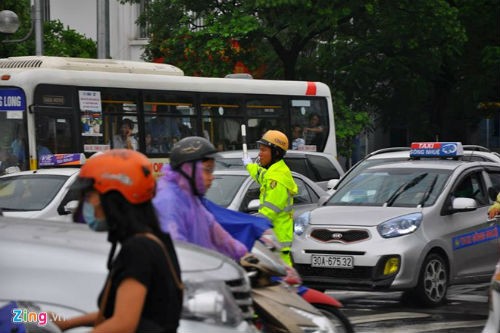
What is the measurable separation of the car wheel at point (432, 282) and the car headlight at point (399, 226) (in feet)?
1.18

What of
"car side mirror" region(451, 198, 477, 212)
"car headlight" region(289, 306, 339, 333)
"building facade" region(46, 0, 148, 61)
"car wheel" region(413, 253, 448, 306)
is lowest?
"car wheel" region(413, 253, 448, 306)

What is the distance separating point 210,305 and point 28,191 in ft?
33.4

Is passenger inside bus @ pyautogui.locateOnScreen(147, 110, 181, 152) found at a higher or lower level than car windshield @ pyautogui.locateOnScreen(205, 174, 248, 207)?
higher

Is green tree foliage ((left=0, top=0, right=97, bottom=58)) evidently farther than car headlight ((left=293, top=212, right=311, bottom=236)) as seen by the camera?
Yes

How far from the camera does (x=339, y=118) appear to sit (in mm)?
31594

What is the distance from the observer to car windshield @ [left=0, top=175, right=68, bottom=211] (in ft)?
46.5

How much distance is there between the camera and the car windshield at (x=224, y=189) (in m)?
13.5

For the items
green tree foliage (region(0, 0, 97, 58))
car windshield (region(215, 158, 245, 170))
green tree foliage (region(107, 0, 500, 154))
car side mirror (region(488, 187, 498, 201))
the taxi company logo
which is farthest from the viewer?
green tree foliage (region(0, 0, 97, 58))

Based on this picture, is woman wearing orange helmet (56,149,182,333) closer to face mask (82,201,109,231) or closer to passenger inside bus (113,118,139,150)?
face mask (82,201,109,231)

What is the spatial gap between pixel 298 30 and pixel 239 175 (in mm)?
16309

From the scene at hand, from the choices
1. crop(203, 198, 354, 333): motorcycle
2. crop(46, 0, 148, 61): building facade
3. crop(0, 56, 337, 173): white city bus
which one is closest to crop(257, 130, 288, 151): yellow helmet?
crop(203, 198, 354, 333): motorcycle

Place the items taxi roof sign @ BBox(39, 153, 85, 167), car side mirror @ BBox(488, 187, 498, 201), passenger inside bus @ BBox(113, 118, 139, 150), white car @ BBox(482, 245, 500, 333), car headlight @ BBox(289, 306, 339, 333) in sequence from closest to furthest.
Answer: car headlight @ BBox(289, 306, 339, 333), white car @ BBox(482, 245, 500, 333), car side mirror @ BBox(488, 187, 498, 201), taxi roof sign @ BBox(39, 153, 85, 167), passenger inside bus @ BBox(113, 118, 139, 150)

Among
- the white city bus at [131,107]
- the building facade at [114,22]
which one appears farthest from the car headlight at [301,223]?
the building facade at [114,22]

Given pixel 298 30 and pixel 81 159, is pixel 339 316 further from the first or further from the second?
pixel 298 30
